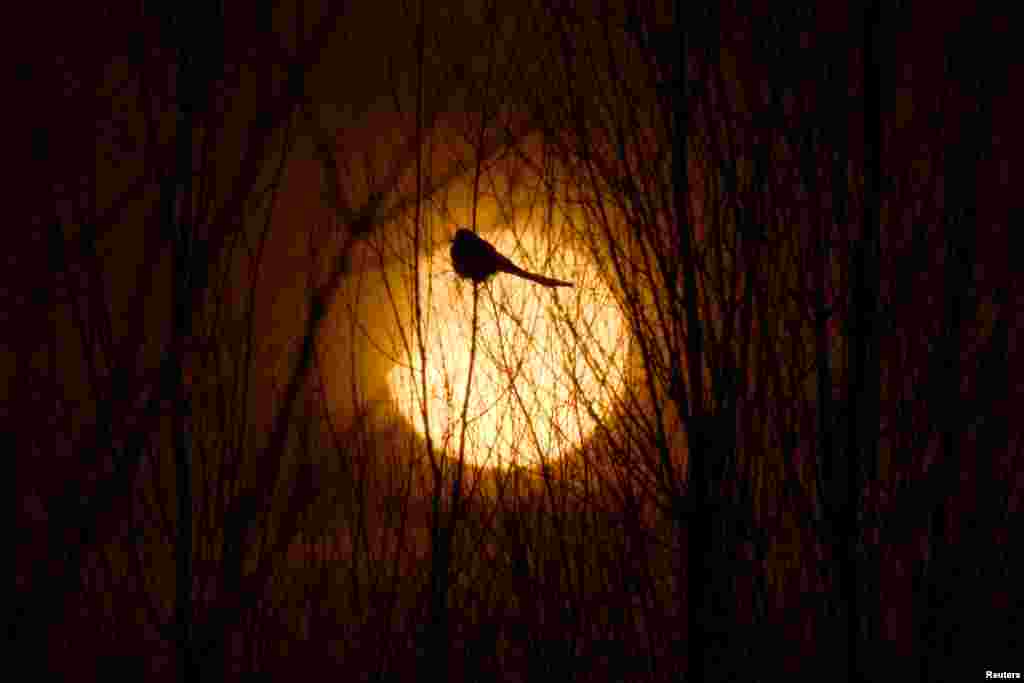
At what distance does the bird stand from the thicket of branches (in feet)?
0.38

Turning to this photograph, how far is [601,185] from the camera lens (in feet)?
6.13

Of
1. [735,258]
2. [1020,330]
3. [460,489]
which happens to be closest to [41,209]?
[460,489]

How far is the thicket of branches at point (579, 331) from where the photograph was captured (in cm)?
172

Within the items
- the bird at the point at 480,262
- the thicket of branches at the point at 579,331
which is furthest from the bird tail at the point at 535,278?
the thicket of branches at the point at 579,331

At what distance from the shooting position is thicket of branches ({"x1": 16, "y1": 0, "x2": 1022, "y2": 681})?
67.7 inches

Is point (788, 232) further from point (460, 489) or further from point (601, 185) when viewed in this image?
point (460, 489)

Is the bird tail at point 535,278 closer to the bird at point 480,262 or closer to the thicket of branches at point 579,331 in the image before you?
the bird at point 480,262

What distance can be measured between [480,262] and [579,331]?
294 mm

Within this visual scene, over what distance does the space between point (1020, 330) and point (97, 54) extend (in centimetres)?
242

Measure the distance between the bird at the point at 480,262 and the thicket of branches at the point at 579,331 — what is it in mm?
116

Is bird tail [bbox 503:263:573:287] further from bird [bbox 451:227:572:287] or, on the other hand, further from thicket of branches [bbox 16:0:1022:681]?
thicket of branches [bbox 16:0:1022:681]

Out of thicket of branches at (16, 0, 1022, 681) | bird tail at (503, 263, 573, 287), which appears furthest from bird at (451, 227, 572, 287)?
thicket of branches at (16, 0, 1022, 681)

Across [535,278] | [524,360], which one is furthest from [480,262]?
[524,360]

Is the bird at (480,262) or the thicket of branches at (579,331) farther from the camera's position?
the bird at (480,262)
